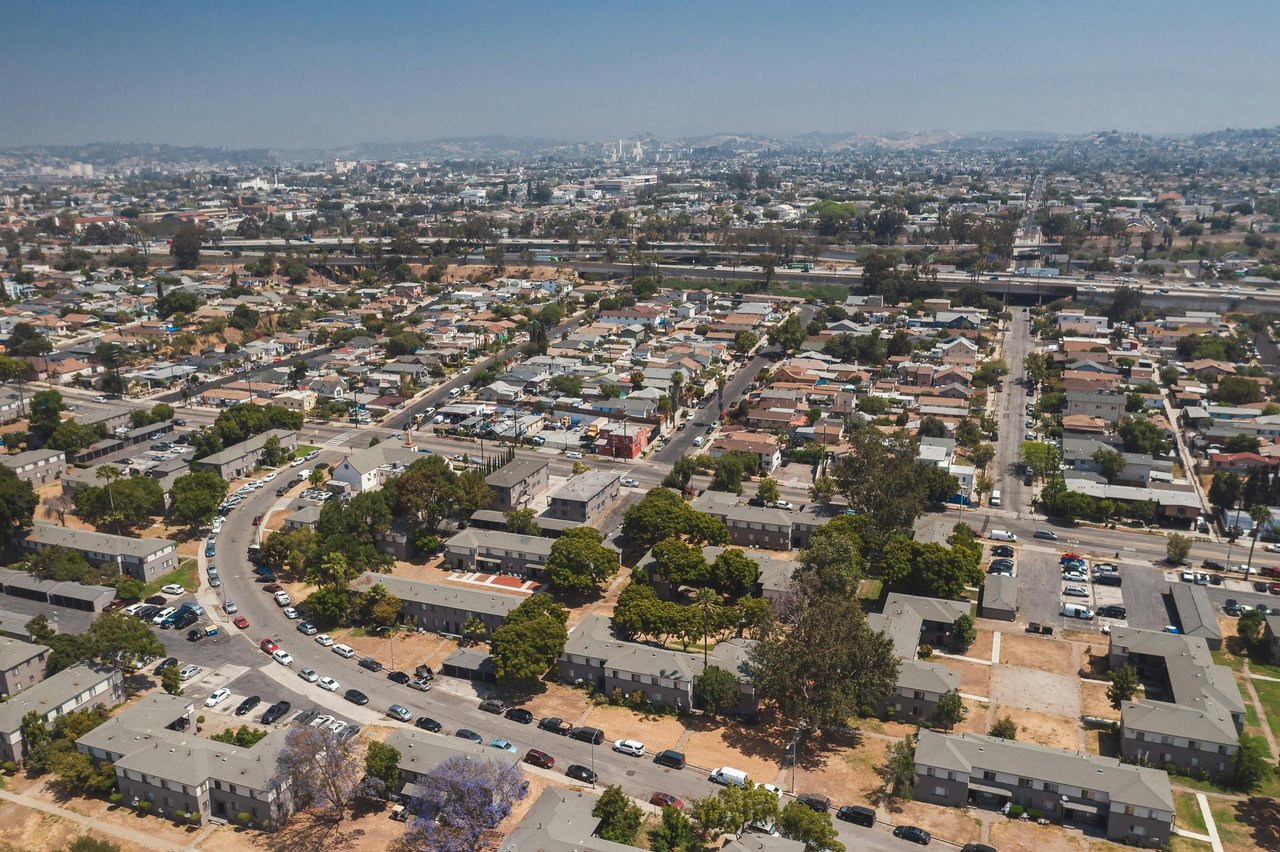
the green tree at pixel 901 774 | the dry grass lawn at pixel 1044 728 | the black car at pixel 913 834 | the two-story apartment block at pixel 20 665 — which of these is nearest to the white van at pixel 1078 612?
the dry grass lawn at pixel 1044 728

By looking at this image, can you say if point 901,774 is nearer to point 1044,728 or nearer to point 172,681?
point 1044,728

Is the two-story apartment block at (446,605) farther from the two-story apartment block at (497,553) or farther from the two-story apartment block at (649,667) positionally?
the two-story apartment block at (649,667)

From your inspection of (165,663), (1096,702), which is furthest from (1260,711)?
(165,663)

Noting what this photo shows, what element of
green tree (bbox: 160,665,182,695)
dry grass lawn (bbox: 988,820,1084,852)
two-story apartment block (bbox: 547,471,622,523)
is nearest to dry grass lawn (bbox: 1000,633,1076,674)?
dry grass lawn (bbox: 988,820,1084,852)

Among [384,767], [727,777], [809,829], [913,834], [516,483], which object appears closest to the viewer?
[809,829]

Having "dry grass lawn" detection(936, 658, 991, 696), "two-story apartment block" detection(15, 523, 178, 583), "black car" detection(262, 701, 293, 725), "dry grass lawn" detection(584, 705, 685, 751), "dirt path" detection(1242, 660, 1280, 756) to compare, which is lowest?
"dry grass lawn" detection(584, 705, 685, 751)

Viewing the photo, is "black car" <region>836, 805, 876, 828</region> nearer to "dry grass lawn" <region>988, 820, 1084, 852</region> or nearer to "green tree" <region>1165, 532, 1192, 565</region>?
"dry grass lawn" <region>988, 820, 1084, 852</region>
